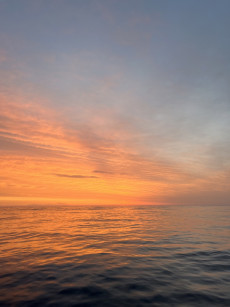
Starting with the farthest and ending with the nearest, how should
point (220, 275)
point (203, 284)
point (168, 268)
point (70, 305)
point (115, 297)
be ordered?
point (168, 268) → point (220, 275) → point (203, 284) → point (115, 297) → point (70, 305)

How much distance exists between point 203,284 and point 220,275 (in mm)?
1891

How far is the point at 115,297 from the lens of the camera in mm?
7191

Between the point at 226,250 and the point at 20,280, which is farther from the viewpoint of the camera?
the point at 226,250

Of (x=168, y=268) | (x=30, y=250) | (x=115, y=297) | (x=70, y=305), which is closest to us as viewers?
(x=70, y=305)

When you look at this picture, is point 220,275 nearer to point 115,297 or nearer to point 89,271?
point 115,297

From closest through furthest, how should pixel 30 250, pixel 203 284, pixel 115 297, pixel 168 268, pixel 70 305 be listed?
1. pixel 70 305
2. pixel 115 297
3. pixel 203 284
4. pixel 168 268
5. pixel 30 250

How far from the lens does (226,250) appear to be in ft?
50.0

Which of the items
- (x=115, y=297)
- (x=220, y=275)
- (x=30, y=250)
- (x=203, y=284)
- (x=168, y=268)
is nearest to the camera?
(x=115, y=297)

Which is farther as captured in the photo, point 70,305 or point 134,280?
point 134,280

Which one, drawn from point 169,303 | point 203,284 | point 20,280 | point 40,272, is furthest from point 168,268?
point 20,280

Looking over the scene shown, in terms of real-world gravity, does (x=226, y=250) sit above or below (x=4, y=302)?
below

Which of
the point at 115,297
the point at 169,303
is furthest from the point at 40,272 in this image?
the point at 169,303

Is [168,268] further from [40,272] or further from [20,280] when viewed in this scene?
[20,280]

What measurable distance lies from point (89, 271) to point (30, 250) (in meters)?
6.96
